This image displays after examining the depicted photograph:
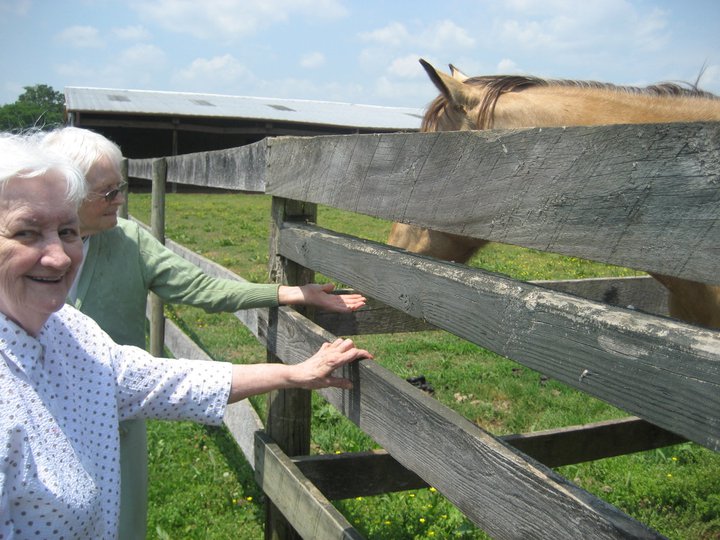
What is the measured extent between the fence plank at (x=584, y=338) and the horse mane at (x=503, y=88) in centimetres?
154

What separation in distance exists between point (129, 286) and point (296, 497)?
3.75 ft

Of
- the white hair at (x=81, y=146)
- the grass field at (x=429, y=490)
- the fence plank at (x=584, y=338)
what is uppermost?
the white hair at (x=81, y=146)

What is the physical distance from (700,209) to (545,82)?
239 cm

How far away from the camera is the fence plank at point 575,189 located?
100 centimetres

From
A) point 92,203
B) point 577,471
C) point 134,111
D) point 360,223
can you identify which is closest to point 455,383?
point 577,471

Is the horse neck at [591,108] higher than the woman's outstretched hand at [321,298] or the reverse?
higher

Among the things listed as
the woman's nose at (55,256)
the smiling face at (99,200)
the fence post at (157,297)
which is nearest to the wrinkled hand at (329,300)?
the smiling face at (99,200)

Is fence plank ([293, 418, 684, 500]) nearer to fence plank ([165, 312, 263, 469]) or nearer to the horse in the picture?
fence plank ([165, 312, 263, 469])

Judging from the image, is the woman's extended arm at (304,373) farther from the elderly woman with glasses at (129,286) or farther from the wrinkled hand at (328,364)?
the elderly woman with glasses at (129,286)

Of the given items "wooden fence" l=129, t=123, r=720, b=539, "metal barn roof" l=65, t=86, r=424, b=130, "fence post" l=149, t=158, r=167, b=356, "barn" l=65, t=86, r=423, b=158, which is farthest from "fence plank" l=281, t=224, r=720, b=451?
"barn" l=65, t=86, r=423, b=158

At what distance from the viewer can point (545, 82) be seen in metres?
3.18

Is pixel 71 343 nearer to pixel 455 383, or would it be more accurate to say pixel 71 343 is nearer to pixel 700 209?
pixel 700 209

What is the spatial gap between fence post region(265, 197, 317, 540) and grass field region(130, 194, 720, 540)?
2.50 feet

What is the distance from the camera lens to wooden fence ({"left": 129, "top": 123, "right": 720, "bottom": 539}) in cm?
101
